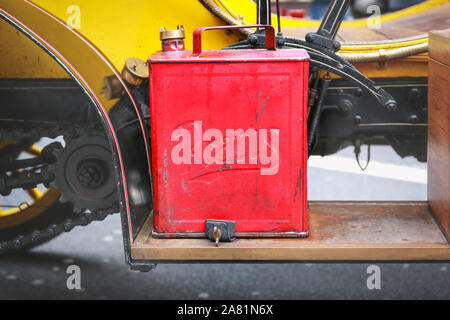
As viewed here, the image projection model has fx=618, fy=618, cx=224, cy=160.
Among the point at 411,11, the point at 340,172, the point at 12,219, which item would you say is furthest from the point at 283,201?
the point at 340,172

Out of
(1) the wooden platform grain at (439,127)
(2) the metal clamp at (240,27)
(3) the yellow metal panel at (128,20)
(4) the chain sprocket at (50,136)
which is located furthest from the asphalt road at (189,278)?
(2) the metal clamp at (240,27)

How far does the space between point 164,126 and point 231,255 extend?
44 cm

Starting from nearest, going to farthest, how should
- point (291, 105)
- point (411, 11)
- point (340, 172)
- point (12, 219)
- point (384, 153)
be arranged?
point (291, 105) < point (12, 219) < point (411, 11) < point (340, 172) < point (384, 153)

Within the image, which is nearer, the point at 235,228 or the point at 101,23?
the point at 235,228

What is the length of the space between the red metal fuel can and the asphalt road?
3.12 feet

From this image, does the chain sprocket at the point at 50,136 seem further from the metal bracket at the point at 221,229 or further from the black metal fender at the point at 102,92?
the metal bracket at the point at 221,229

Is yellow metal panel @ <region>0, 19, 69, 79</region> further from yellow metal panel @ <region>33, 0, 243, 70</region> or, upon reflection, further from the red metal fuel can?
the red metal fuel can

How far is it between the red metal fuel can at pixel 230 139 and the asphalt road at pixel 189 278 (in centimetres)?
95

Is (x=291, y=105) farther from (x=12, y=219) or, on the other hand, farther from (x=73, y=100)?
(x=12, y=219)

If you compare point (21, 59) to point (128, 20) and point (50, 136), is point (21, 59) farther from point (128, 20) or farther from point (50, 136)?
point (128, 20)

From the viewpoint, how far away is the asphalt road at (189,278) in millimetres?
2801

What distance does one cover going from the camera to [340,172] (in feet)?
15.6

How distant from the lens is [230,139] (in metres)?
1.85
